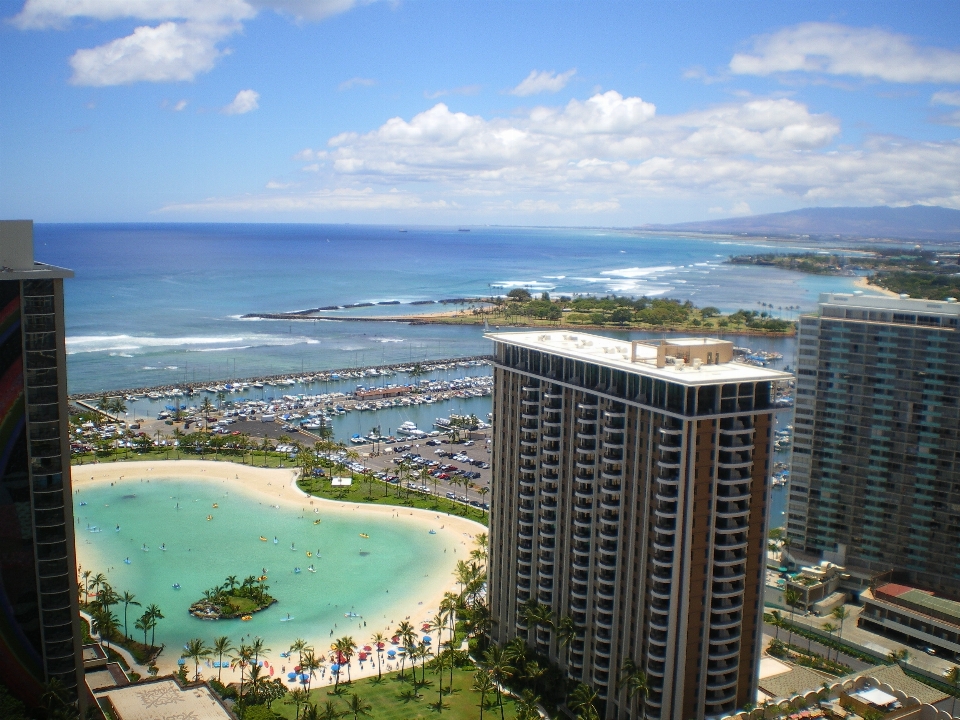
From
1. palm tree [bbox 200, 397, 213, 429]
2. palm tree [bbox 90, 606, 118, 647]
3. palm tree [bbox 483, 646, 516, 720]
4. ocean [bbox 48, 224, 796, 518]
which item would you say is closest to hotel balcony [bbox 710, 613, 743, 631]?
palm tree [bbox 483, 646, 516, 720]

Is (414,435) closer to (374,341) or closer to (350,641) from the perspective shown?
(350,641)

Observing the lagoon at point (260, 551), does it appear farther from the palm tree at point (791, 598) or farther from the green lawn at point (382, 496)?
the palm tree at point (791, 598)

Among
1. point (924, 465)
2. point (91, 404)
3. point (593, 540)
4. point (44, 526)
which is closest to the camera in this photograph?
point (44, 526)

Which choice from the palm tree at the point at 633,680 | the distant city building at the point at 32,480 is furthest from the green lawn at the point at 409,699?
the distant city building at the point at 32,480

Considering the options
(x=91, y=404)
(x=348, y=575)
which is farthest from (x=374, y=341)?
(x=348, y=575)

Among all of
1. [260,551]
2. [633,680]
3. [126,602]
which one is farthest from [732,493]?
[260,551]
